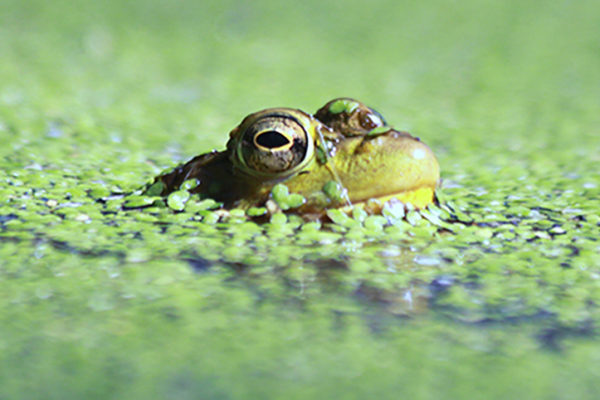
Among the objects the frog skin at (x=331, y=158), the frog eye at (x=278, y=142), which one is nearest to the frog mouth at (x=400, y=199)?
the frog skin at (x=331, y=158)

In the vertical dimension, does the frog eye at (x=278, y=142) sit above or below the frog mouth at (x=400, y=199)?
above

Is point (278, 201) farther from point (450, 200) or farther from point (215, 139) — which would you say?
point (215, 139)

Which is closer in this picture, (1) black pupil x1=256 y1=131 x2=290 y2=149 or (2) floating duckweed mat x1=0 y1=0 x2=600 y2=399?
(2) floating duckweed mat x1=0 y1=0 x2=600 y2=399

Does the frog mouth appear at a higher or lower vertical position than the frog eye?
lower

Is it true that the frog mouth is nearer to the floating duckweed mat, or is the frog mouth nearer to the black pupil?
the floating duckweed mat

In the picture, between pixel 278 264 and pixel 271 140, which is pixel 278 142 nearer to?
pixel 271 140

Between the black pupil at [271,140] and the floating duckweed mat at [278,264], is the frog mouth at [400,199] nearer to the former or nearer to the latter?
the floating duckweed mat at [278,264]

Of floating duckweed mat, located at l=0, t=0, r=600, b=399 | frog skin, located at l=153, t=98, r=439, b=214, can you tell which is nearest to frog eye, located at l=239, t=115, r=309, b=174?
frog skin, located at l=153, t=98, r=439, b=214

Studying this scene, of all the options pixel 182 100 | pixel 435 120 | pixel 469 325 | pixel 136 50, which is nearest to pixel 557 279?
pixel 469 325
